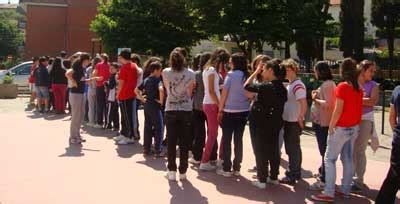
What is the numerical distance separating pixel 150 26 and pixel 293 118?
69.4 ft

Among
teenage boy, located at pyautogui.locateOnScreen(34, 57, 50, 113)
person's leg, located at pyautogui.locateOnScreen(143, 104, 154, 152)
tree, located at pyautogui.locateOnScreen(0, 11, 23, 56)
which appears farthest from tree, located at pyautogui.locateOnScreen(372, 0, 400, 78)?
tree, located at pyautogui.locateOnScreen(0, 11, 23, 56)

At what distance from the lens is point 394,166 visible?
5.41 meters

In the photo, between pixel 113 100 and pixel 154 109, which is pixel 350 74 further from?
pixel 113 100

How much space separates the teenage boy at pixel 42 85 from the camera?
16406 mm

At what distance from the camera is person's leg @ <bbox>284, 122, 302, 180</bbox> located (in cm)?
748

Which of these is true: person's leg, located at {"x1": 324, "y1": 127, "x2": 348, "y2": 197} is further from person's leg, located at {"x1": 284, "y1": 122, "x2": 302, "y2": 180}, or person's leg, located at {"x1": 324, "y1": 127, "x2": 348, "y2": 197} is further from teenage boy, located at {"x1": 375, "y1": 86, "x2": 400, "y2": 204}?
person's leg, located at {"x1": 284, "y1": 122, "x2": 302, "y2": 180}

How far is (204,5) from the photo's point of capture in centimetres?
2622

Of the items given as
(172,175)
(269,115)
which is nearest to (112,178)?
(172,175)

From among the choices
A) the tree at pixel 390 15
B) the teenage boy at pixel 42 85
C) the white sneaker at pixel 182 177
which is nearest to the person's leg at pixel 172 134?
the white sneaker at pixel 182 177

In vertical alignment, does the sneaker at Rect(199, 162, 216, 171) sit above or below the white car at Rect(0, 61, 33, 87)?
below

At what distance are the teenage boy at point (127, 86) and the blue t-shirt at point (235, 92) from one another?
3027 mm

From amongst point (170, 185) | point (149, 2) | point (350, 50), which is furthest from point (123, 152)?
point (350, 50)

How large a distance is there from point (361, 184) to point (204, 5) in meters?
19.8

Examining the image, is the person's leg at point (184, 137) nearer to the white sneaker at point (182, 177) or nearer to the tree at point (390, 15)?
the white sneaker at point (182, 177)
